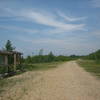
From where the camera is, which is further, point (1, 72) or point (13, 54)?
point (13, 54)

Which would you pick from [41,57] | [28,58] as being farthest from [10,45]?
[41,57]

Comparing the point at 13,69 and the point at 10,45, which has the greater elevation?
the point at 10,45

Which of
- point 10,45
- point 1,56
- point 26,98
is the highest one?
point 10,45

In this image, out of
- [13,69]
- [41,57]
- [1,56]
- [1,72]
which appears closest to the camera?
[1,72]

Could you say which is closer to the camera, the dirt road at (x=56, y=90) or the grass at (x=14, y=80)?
the dirt road at (x=56, y=90)

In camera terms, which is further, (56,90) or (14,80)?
(14,80)

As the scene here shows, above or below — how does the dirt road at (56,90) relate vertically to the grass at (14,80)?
below

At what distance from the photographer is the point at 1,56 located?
18.1 m

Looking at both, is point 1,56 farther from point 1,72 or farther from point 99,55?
point 99,55

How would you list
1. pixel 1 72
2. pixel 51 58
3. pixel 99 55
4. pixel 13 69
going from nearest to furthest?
1. pixel 1 72
2. pixel 13 69
3. pixel 99 55
4. pixel 51 58

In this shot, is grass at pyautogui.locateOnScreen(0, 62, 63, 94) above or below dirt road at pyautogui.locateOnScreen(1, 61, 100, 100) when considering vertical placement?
above

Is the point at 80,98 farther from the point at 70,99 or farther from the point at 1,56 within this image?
the point at 1,56

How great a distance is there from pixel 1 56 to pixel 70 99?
12.0 m

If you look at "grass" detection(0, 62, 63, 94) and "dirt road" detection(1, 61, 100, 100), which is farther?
"grass" detection(0, 62, 63, 94)
